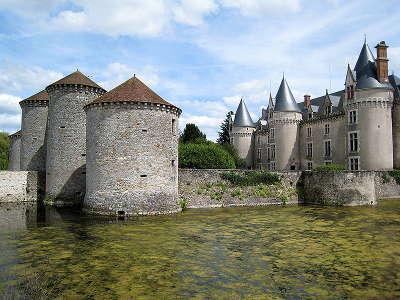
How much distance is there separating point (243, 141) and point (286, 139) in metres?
9.33

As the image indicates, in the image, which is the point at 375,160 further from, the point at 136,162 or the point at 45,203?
the point at 45,203

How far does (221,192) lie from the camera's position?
24734 mm

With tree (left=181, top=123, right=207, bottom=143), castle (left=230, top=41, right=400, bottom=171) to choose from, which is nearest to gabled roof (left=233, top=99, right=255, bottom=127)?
castle (left=230, top=41, right=400, bottom=171)

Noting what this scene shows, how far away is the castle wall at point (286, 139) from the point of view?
133 ft

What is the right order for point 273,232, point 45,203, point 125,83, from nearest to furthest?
point 273,232 < point 125,83 < point 45,203

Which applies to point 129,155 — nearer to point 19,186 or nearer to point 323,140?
point 19,186

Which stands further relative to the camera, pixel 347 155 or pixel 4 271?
pixel 347 155

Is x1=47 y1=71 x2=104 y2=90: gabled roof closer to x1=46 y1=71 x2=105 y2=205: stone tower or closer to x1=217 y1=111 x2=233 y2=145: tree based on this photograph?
x1=46 y1=71 x2=105 y2=205: stone tower

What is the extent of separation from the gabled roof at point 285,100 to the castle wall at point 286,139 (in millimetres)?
537

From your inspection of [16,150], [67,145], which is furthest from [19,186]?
[16,150]

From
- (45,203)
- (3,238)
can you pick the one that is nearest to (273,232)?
(3,238)

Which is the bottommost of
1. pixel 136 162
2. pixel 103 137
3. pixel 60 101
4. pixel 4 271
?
pixel 4 271

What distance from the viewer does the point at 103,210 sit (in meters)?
19.1

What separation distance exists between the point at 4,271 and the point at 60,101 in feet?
55.0
